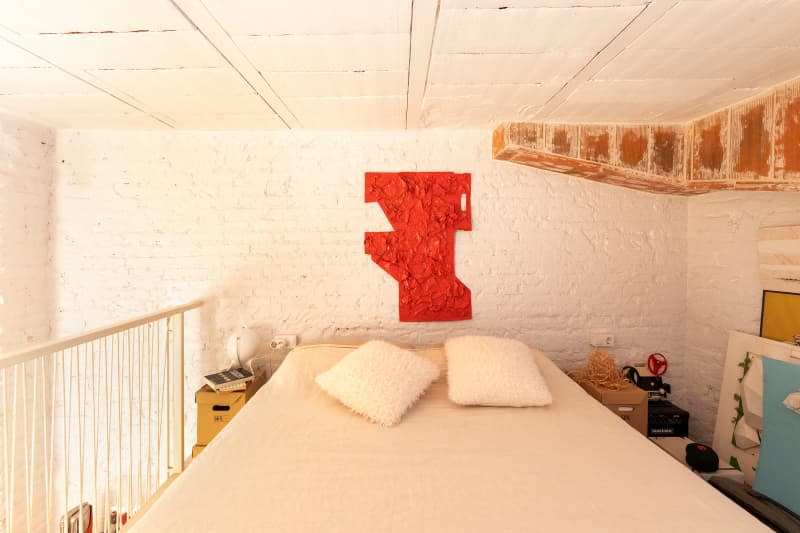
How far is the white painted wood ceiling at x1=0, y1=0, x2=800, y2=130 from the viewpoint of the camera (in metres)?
1.36

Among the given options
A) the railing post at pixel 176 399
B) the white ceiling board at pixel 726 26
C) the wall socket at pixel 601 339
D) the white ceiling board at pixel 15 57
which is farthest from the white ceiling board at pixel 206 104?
the wall socket at pixel 601 339

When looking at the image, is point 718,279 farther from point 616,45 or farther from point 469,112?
point 469,112

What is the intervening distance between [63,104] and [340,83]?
1645mm

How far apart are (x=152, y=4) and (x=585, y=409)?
2432 millimetres

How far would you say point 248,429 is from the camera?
66.9 inches

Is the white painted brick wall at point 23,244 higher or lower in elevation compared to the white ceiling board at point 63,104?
lower

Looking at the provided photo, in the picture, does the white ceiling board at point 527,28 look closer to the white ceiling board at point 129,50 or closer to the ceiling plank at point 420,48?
the ceiling plank at point 420,48

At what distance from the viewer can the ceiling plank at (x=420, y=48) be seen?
4.41 ft

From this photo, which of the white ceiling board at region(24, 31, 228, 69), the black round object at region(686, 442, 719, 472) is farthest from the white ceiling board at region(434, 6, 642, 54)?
the black round object at region(686, 442, 719, 472)

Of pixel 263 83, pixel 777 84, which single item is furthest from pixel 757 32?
pixel 263 83

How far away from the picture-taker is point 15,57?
1.66 meters

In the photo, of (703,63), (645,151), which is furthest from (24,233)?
(645,151)

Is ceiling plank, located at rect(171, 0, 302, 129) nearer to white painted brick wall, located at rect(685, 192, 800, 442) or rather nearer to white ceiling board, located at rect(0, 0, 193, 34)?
white ceiling board, located at rect(0, 0, 193, 34)

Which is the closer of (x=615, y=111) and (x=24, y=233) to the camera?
(x=615, y=111)
